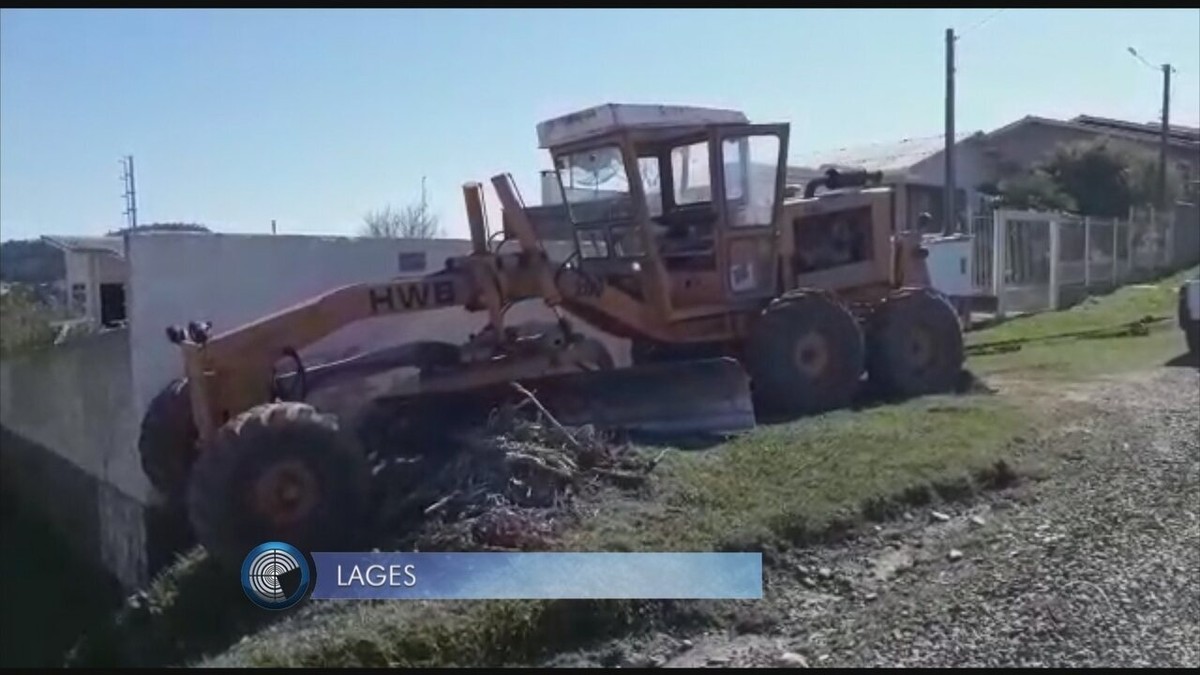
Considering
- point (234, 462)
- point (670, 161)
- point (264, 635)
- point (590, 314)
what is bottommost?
point (264, 635)

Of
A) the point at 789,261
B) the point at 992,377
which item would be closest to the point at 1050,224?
the point at 992,377

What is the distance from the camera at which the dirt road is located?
15.7 feet

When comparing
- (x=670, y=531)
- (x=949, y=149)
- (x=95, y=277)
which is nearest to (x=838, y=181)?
(x=670, y=531)

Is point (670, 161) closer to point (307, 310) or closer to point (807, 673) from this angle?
point (307, 310)

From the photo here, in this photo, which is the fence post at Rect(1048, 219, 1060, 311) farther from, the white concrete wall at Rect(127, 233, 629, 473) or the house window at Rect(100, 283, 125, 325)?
the house window at Rect(100, 283, 125, 325)

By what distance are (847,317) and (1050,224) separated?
14238 millimetres

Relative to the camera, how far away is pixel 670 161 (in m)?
9.71

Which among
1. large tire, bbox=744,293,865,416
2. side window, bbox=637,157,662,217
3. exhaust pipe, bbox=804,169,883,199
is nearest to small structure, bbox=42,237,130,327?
side window, bbox=637,157,662,217

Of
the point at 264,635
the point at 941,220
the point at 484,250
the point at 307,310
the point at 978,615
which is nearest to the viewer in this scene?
the point at 978,615

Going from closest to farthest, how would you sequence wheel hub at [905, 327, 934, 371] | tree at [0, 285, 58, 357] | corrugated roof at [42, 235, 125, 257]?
wheel hub at [905, 327, 934, 371] → corrugated roof at [42, 235, 125, 257] → tree at [0, 285, 58, 357]

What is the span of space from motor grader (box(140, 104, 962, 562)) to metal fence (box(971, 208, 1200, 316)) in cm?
988

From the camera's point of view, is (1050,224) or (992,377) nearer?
(992,377)
